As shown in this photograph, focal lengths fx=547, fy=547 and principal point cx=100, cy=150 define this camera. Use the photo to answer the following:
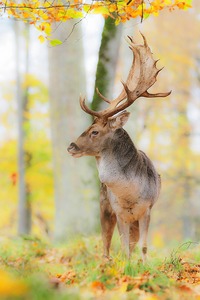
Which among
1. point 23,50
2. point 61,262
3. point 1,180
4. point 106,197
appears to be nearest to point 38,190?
point 1,180

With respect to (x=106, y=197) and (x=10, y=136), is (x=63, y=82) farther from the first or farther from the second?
(x=10, y=136)

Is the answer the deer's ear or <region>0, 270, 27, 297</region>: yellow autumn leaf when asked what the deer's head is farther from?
<region>0, 270, 27, 297</region>: yellow autumn leaf

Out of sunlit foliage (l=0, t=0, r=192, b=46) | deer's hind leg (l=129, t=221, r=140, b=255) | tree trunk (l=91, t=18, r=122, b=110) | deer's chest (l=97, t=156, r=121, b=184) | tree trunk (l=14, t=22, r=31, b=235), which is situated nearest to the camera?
deer's chest (l=97, t=156, r=121, b=184)

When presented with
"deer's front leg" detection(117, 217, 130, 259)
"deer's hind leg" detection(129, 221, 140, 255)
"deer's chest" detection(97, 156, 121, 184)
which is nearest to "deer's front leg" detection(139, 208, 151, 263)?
"deer's front leg" detection(117, 217, 130, 259)

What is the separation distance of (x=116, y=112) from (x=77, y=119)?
16.7 feet

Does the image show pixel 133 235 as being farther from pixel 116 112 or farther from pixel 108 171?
pixel 116 112

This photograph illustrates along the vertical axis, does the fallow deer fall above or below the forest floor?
above

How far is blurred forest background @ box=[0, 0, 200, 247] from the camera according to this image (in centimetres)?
1112

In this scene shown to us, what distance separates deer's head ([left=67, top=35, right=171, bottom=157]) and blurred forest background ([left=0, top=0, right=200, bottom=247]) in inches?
122

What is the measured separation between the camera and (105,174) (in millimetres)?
6312

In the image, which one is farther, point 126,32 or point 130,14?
point 126,32

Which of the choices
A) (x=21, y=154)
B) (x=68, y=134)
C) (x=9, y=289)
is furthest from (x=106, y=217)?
(x=21, y=154)

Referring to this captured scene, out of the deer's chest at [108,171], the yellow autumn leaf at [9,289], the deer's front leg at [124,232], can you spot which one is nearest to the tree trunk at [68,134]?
the deer's front leg at [124,232]

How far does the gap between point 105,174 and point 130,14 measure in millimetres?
1980
